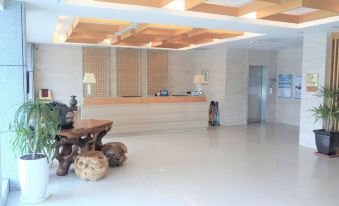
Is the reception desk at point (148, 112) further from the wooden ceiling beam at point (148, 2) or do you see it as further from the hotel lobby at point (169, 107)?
the wooden ceiling beam at point (148, 2)

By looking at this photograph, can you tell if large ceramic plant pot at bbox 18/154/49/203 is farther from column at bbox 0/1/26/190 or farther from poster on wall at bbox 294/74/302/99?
poster on wall at bbox 294/74/302/99

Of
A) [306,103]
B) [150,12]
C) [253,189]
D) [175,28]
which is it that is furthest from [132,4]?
[306,103]

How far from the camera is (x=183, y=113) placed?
9.69 m

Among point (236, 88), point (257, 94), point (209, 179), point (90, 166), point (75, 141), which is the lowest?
point (209, 179)

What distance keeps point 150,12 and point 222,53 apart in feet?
20.1

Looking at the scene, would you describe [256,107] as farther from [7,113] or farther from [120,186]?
[7,113]

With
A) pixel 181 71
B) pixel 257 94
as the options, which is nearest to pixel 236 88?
pixel 257 94

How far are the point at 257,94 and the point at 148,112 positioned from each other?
5.14 m

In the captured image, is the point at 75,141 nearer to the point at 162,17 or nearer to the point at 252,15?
the point at 162,17

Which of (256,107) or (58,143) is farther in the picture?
(256,107)

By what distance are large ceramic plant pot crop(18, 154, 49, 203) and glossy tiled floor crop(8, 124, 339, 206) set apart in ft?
0.57

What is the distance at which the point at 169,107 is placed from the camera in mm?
9484

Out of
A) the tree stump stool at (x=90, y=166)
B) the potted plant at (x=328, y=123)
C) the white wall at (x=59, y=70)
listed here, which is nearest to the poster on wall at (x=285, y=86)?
the potted plant at (x=328, y=123)

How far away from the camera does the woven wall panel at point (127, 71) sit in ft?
36.7
